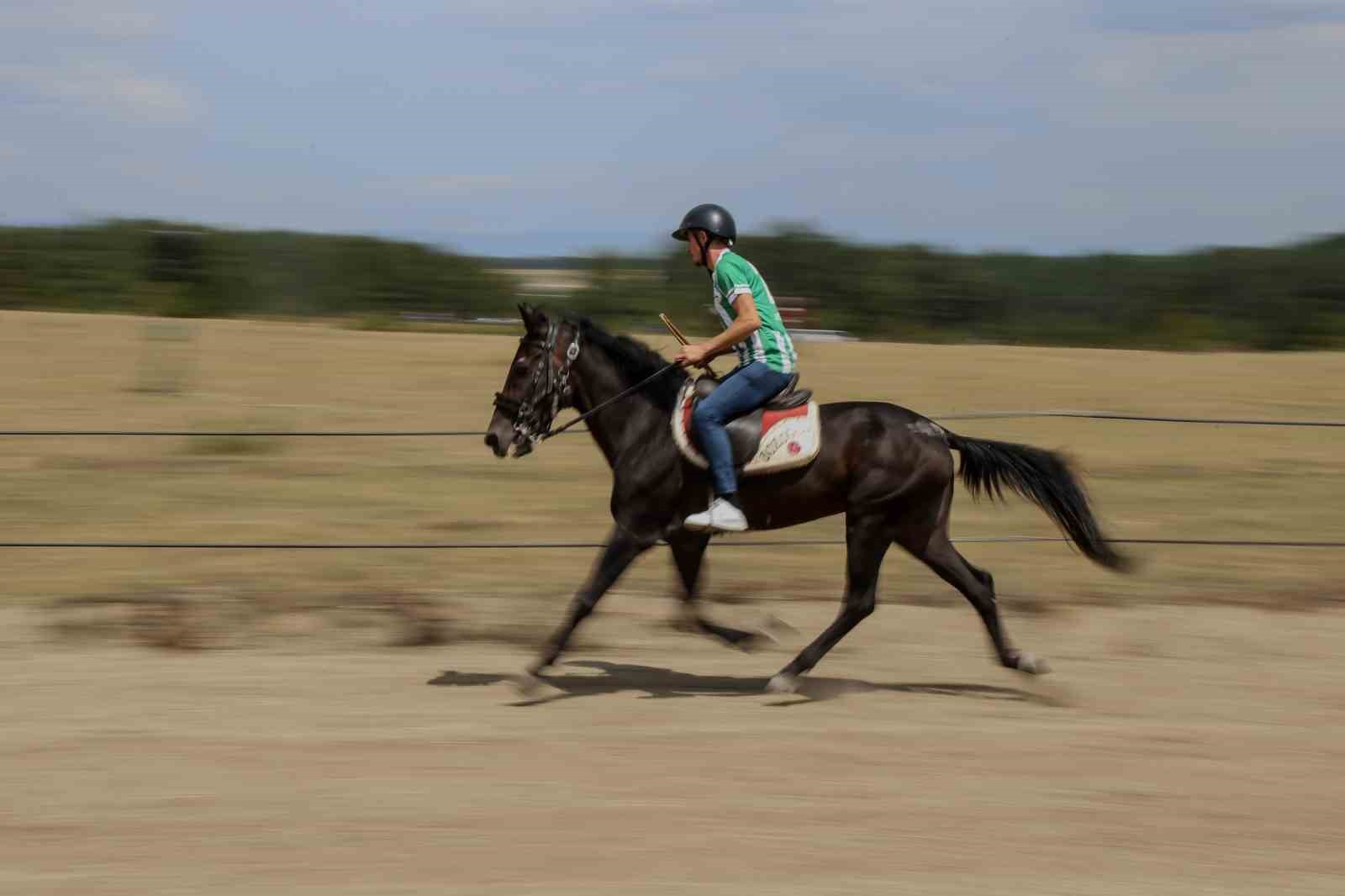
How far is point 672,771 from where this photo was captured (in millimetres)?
5590

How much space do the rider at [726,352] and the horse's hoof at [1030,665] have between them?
4.74 feet

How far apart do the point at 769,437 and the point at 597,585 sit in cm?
105

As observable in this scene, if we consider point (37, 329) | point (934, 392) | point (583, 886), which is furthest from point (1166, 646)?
point (37, 329)

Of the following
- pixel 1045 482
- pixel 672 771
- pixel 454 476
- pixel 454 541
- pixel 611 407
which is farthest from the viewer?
pixel 454 476

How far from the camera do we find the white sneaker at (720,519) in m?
6.70

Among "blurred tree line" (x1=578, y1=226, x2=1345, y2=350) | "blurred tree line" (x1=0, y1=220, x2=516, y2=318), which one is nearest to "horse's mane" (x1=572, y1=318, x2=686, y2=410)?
"blurred tree line" (x1=0, y1=220, x2=516, y2=318)

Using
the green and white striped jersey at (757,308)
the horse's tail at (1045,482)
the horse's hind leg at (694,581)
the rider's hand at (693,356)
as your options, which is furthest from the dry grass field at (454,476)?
the green and white striped jersey at (757,308)

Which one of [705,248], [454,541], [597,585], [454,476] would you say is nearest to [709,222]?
[705,248]

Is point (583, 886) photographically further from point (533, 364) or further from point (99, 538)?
point (99, 538)

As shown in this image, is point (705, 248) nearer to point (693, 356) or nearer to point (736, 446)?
point (693, 356)

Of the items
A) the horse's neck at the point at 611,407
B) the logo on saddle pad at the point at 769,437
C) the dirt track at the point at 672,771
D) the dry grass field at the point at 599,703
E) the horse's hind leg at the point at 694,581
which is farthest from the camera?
the horse's hind leg at the point at 694,581

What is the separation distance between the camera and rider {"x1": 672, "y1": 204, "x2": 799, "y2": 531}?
670 cm

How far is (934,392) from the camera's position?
841 inches

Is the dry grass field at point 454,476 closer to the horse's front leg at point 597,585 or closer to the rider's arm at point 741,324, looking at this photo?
the horse's front leg at point 597,585
